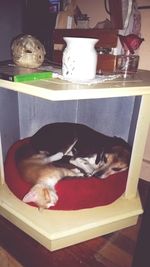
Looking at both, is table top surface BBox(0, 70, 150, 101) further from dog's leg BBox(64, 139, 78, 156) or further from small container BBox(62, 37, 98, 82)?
dog's leg BBox(64, 139, 78, 156)

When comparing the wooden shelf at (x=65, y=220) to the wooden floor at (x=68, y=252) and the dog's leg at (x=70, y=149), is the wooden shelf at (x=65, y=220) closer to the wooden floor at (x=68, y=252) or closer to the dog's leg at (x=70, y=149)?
the wooden floor at (x=68, y=252)

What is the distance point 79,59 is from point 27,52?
0.74 ft

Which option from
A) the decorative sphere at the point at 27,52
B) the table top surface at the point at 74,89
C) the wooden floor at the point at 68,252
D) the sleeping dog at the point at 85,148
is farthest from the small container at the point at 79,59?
the wooden floor at the point at 68,252

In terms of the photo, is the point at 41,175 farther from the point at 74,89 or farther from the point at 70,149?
the point at 74,89

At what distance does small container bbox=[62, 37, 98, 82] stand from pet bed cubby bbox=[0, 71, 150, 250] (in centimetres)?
5

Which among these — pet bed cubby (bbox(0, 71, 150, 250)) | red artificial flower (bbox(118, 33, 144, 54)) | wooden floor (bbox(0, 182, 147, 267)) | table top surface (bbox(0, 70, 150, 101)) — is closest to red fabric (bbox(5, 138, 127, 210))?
pet bed cubby (bbox(0, 71, 150, 250))

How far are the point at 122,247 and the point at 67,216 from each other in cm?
24

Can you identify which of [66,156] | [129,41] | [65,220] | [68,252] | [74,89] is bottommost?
[68,252]

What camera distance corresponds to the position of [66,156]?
3.03ft

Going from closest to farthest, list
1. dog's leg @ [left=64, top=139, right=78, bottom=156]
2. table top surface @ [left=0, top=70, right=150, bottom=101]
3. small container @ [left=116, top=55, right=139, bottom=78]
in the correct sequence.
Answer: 1. table top surface @ [left=0, top=70, right=150, bottom=101]
2. small container @ [left=116, top=55, right=139, bottom=78]
3. dog's leg @ [left=64, top=139, right=78, bottom=156]

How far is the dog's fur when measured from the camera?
2.59 feet

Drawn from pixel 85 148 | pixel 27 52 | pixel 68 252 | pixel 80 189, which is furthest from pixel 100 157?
pixel 27 52

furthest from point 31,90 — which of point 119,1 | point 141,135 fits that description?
point 119,1

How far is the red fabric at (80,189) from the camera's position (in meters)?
0.76
